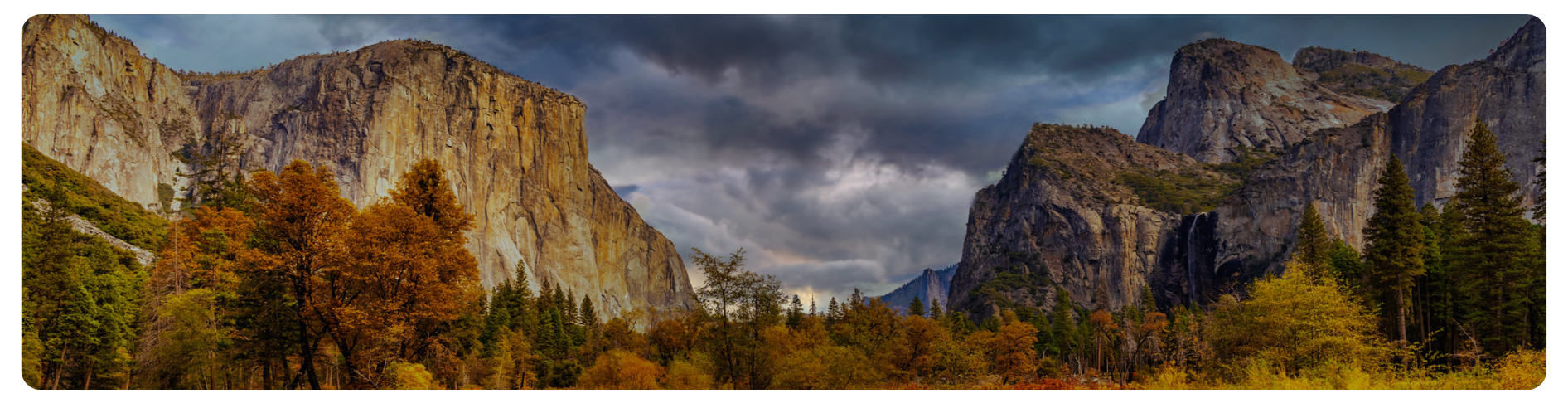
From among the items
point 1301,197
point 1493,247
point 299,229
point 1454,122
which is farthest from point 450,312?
point 1301,197

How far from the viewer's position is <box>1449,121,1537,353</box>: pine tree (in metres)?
29.7

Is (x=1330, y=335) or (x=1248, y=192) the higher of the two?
(x=1248, y=192)

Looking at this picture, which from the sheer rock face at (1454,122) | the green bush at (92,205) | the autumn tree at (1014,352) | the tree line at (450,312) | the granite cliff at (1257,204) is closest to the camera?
the tree line at (450,312)

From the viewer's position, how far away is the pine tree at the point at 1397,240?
1395 inches

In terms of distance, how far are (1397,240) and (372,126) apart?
13932 cm

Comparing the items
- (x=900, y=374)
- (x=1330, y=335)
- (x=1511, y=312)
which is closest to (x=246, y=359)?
(x=900, y=374)

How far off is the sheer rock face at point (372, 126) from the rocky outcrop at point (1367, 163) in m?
123

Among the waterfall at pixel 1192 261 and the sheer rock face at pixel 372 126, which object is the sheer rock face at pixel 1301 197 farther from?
the sheer rock face at pixel 372 126

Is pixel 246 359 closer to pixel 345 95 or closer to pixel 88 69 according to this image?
pixel 88 69

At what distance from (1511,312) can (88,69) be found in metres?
147

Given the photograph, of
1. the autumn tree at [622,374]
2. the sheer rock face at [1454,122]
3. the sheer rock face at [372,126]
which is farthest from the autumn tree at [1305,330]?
the sheer rock face at [372,126]

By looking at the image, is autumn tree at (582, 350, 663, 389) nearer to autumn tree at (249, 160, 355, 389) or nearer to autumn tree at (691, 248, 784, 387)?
autumn tree at (691, 248, 784, 387)

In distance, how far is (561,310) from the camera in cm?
9200

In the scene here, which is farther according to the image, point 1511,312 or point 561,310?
point 561,310
